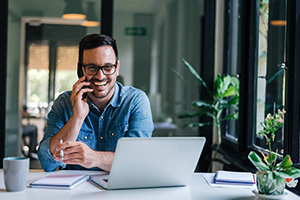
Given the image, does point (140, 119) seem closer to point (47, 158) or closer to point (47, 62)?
point (47, 158)

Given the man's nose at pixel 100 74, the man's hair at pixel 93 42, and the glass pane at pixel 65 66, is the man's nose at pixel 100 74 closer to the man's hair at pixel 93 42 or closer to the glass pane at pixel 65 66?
the man's hair at pixel 93 42

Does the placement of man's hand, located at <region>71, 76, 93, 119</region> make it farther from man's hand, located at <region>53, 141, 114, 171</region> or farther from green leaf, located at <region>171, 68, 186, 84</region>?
green leaf, located at <region>171, 68, 186, 84</region>

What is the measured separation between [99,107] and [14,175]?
0.90 m

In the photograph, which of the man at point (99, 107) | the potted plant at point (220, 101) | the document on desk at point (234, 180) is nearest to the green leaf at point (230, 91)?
the potted plant at point (220, 101)

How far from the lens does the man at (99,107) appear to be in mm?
2218

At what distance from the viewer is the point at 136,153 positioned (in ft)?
4.99

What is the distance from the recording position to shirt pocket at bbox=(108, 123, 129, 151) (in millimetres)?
2273

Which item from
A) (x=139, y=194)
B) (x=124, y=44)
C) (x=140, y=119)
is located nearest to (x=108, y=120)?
(x=140, y=119)

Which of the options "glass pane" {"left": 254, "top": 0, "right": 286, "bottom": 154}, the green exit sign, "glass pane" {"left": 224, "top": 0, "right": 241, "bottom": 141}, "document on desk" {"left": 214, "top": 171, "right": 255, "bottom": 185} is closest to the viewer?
"document on desk" {"left": 214, "top": 171, "right": 255, "bottom": 185}

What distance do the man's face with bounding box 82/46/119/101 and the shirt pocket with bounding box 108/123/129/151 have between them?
0.62ft

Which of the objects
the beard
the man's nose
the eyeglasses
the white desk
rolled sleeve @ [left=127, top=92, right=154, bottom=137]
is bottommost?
the white desk

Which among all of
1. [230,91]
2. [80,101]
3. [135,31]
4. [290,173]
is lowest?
[290,173]

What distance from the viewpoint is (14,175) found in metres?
1.53

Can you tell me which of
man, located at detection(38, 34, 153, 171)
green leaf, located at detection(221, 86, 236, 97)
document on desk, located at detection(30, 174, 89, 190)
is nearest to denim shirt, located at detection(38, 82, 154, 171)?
man, located at detection(38, 34, 153, 171)
